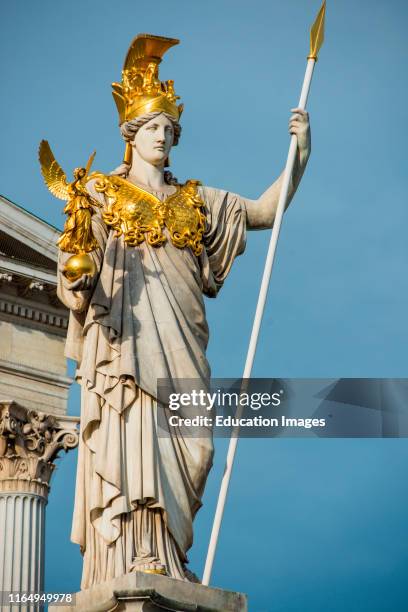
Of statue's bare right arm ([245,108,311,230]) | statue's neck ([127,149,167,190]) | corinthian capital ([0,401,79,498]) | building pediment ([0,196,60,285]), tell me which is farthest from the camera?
building pediment ([0,196,60,285])

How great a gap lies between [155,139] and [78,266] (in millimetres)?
2171

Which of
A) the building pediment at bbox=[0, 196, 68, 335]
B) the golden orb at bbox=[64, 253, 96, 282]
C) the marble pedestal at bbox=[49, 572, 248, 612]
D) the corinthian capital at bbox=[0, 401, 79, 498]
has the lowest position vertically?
the marble pedestal at bbox=[49, 572, 248, 612]

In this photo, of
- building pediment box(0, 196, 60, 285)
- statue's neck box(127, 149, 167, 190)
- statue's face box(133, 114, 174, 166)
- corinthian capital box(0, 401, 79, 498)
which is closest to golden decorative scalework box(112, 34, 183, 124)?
statue's face box(133, 114, 174, 166)

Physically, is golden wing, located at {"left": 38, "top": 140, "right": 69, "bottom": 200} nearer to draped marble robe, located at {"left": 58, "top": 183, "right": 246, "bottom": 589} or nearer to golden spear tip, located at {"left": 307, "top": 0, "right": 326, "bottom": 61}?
draped marble robe, located at {"left": 58, "top": 183, "right": 246, "bottom": 589}

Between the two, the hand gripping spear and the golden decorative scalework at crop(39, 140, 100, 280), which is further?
the golden decorative scalework at crop(39, 140, 100, 280)

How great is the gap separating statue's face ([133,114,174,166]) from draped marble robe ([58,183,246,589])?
743mm

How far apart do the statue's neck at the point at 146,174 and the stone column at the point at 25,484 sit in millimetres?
15416

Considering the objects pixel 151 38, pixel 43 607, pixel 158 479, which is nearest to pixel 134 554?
pixel 158 479

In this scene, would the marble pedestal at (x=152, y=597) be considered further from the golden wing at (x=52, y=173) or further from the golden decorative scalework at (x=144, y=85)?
the golden decorative scalework at (x=144, y=85)

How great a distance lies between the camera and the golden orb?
54.3 feet

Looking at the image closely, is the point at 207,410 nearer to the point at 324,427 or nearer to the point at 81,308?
the point at 81,308

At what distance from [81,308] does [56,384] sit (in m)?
20.5

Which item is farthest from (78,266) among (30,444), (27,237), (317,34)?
(27,237)

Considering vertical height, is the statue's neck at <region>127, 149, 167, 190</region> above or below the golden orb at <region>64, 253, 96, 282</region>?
above
